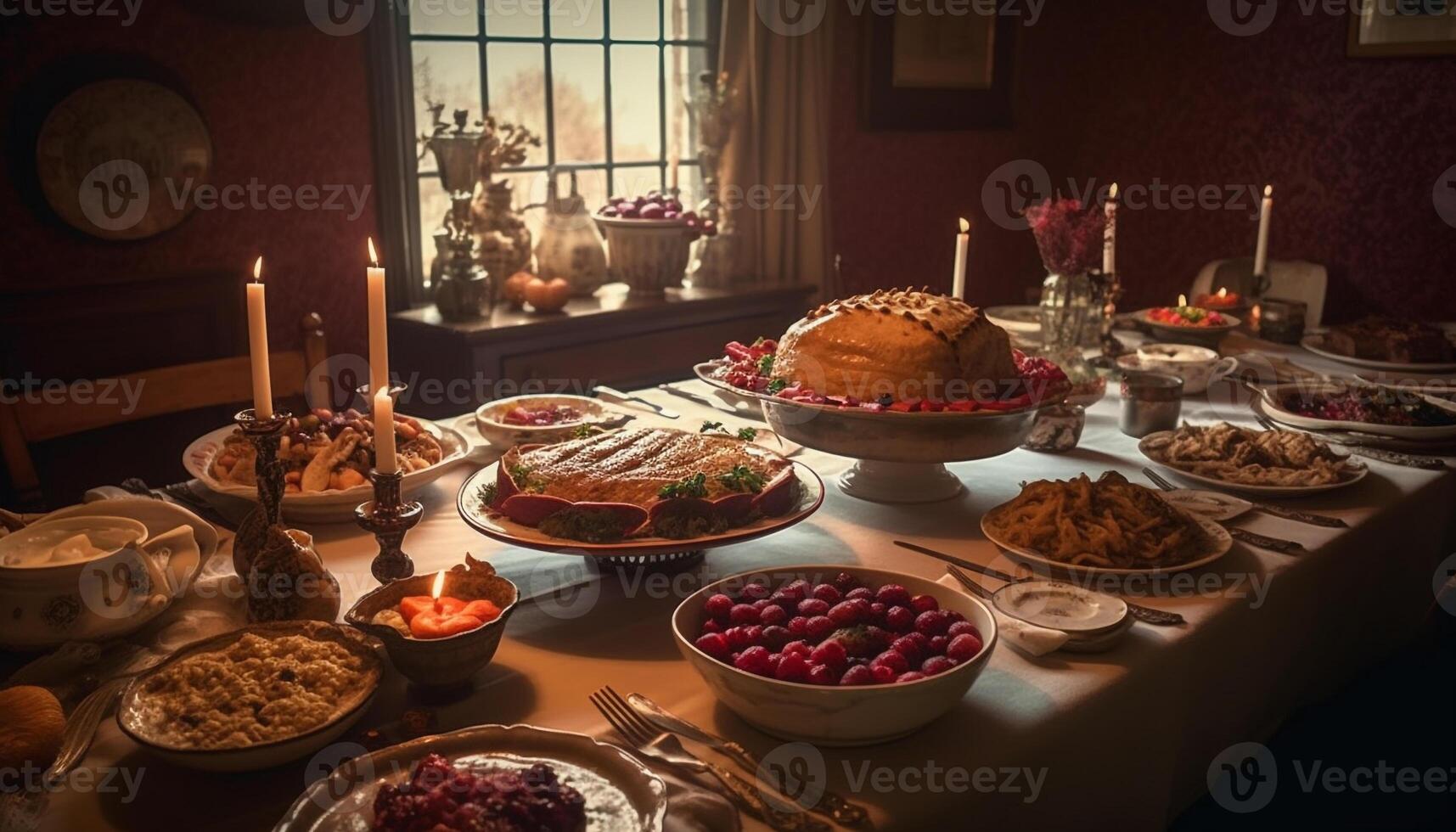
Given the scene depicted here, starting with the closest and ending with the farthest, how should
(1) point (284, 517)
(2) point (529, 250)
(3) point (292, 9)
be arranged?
(1) point (284, 517) → (3) point (292, 9) → (2) point (529, 250)

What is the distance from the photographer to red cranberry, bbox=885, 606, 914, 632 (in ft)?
4.18

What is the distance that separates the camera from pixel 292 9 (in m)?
3.20

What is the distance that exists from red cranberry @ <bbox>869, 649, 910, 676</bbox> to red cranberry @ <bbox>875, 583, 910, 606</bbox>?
132mm

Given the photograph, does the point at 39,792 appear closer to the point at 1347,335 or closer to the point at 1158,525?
the point at 1158,525

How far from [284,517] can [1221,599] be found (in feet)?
4.51

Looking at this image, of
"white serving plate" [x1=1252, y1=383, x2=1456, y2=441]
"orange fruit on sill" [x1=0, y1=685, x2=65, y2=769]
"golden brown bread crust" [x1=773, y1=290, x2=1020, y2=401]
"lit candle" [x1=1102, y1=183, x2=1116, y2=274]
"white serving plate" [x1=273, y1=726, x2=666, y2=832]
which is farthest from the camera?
"lit candle" [x1=1102, y1=183, x2=1116, y2=274]

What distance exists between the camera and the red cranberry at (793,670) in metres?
1.14

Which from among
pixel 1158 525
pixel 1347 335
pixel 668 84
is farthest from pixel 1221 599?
pixel 668 84

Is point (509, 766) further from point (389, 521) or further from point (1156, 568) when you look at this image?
point (1156, 568)

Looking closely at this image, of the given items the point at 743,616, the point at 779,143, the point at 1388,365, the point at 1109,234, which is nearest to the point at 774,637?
the point at 743,616

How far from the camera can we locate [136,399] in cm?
219

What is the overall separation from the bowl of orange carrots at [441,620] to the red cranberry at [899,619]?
42 centimetres

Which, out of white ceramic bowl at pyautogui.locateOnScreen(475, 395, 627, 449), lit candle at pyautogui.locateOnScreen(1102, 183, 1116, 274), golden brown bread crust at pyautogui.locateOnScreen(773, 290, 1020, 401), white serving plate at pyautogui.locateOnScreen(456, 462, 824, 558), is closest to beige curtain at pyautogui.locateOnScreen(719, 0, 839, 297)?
lit candle at pyautogui.locateOnScreen(1102, 183, 1116, 274)

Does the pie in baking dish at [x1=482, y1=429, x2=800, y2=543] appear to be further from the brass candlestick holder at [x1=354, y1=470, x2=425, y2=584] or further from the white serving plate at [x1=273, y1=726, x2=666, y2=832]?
the white serving plate at [x1=273, y1=726, x2=666, y2=832]
